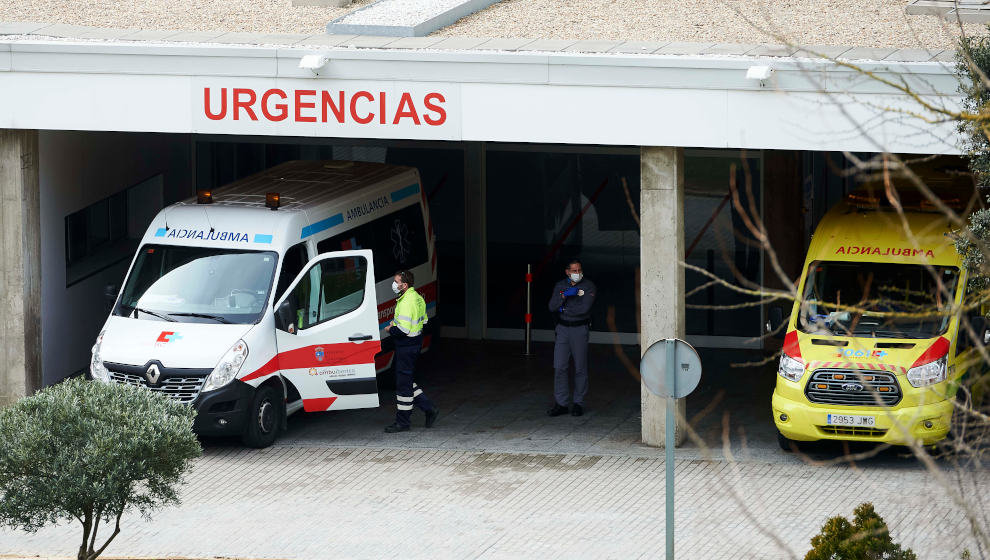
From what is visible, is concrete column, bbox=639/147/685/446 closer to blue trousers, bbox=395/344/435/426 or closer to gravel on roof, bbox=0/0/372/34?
blue trousers, bbox=395/344/435/426

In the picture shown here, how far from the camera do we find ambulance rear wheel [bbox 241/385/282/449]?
14.7 metres

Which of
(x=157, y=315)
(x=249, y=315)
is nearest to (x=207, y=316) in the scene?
(x=249, y=315)

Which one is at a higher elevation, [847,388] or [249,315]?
[249,315]

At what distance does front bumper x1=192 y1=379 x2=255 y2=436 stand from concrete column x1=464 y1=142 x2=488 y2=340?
19.2 feet

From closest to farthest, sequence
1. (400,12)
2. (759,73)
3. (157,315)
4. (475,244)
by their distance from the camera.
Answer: (759,73) → (157,315) → (400,12) → (475,244)

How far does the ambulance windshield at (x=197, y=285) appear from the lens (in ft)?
49.0

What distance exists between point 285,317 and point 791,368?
5.00 metres

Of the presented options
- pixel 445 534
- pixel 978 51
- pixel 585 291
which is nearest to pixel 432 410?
pixel 585 291

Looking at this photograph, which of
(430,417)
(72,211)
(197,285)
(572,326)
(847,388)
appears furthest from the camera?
(72,211)

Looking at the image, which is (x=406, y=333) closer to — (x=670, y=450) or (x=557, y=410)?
(x=557, y=410)

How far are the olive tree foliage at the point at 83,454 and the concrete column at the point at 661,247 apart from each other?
5.36 metres

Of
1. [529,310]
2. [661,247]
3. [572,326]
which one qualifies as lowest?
[529,310]

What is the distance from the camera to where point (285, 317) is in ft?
48.8

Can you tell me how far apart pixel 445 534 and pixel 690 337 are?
7.88 meters
